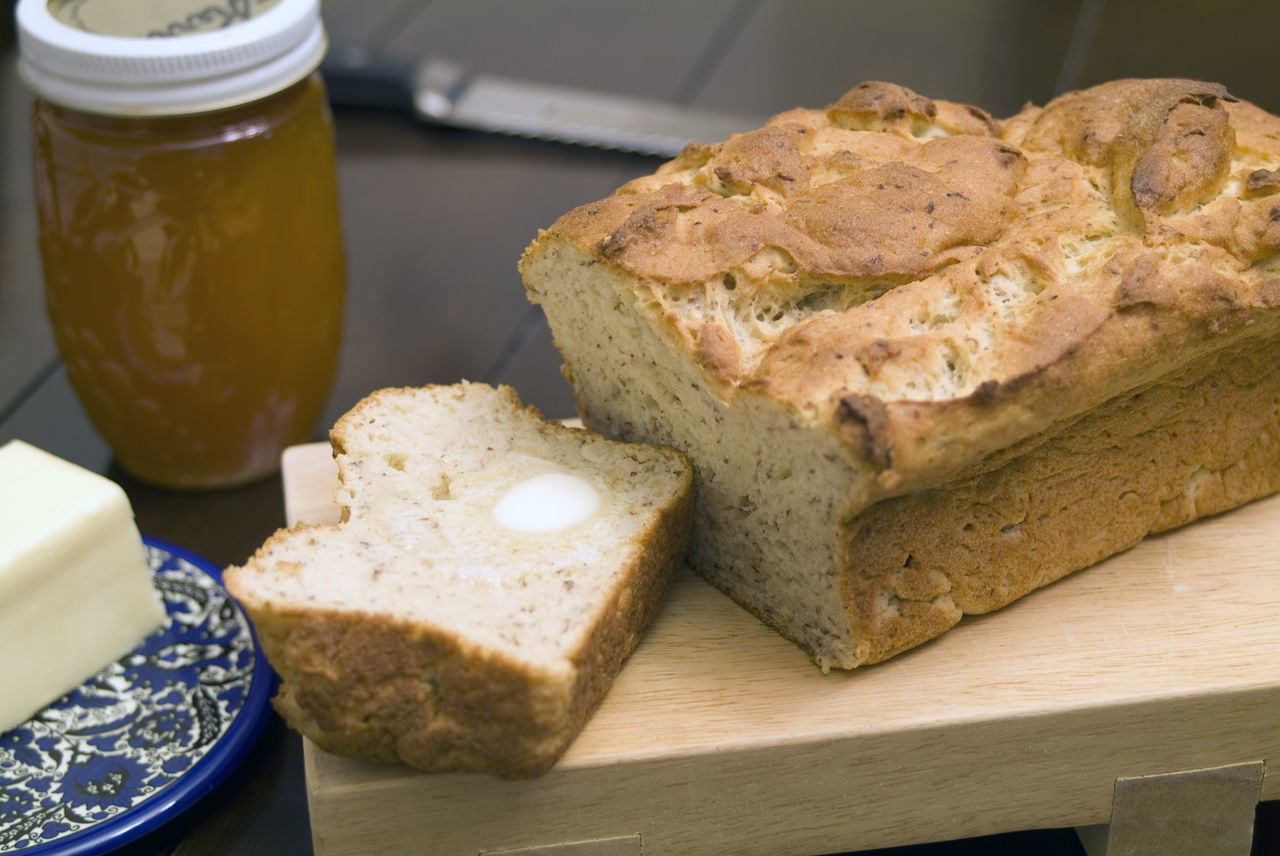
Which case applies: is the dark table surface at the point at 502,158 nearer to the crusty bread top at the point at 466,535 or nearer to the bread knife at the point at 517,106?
the bread knife at the point at 517,106

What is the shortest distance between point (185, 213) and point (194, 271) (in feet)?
0.38

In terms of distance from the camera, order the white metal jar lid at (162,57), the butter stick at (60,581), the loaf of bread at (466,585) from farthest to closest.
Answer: the white metal jar lid at (162,57), the butter stick at (60,581), the loaf of bread at (466,585)

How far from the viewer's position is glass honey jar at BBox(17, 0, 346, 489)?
2381mm

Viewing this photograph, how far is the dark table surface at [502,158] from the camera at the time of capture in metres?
2.79

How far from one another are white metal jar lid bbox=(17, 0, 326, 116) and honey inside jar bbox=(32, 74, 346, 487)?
69mm

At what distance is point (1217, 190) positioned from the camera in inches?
86.7

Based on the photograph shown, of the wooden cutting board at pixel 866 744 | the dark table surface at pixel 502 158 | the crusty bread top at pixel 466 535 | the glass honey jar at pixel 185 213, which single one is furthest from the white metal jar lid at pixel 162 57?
the wooden cutting board at pixel 866 744

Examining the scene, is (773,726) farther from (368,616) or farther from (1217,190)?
(1217,190)

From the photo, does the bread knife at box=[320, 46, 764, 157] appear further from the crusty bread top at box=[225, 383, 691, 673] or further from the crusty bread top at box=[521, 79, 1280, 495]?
the crusty bread top at box=[225, 383, 691, 673]

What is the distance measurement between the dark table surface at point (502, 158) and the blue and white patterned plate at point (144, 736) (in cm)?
9

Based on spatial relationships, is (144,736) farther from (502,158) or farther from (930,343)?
(502,158)

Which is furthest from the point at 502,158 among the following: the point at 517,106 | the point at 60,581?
the point at 60,581

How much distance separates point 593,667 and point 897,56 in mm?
3341

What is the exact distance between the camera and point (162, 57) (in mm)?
2328
